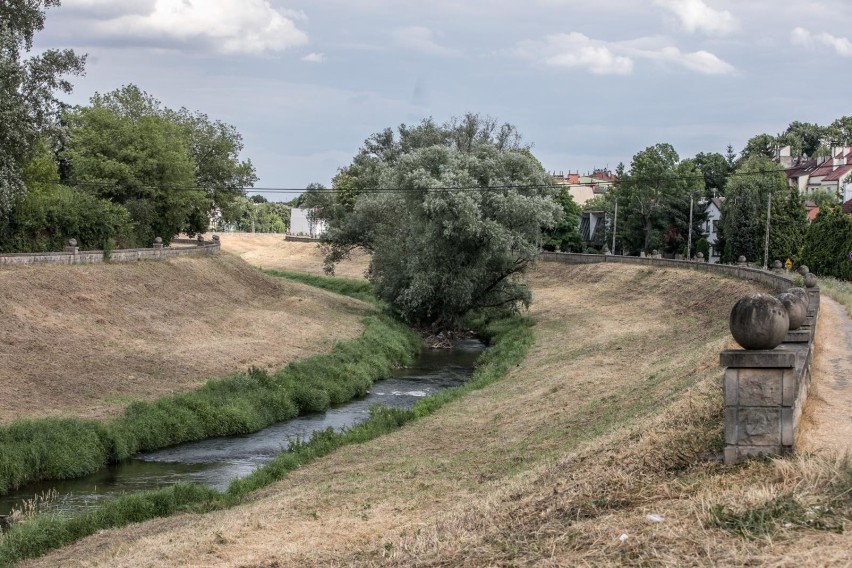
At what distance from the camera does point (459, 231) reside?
173 ft

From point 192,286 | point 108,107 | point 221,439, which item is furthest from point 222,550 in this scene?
point 108,107

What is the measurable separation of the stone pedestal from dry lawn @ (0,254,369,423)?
21.6 meters

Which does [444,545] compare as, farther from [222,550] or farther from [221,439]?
[221,439]

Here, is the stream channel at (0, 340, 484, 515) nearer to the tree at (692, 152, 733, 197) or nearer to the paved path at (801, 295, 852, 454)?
the paved path at (801, 295, 852, 454)

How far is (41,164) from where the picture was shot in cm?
5422

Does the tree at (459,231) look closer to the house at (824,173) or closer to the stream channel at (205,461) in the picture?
the stream channel at (205,461)

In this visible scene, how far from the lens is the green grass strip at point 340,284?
7525 centimetres

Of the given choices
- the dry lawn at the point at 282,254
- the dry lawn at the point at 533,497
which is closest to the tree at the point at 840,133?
the dry lawn at the point at 282,254

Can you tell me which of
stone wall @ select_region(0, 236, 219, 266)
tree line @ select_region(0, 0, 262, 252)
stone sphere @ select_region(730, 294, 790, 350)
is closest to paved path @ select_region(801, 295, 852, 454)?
stone sphere @ select_region(730, 294, 790, 350)

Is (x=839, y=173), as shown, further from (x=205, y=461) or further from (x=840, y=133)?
(x=205, y=461)

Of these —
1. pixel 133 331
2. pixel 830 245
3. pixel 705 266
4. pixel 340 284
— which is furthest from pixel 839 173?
pixel 133 331

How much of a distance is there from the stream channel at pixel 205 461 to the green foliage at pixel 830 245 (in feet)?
134

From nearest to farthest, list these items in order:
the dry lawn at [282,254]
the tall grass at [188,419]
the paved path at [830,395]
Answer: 1. the paved path at [830,395]
2. the tall grass at [188,419]
3. the dry lawn at [282,254]

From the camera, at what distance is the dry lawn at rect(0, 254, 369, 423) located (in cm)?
Answer: 3191
